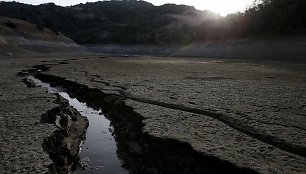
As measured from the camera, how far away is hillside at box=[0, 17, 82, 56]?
35812mm

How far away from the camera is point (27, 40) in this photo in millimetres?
40375

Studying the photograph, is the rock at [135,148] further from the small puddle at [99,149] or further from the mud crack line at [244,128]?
the mud crack line at [244,128]

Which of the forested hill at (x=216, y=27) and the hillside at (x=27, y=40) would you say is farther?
the hillside at (x=27, y=40)

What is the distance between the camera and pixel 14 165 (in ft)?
14.0

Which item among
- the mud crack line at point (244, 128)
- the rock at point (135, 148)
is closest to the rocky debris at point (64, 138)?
the rock at point (135, 148)

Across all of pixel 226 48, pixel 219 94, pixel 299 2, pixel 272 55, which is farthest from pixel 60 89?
pixel 299 2

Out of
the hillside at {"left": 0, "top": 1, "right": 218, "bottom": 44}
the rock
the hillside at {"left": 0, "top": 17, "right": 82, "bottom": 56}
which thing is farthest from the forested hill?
the rock

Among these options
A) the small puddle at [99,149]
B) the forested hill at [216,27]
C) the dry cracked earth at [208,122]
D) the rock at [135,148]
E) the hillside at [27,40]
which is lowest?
the small puddle at [99,149]

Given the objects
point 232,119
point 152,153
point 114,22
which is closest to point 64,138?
point 152,153

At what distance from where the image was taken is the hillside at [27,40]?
1410 inches

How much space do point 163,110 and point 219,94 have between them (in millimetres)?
2473

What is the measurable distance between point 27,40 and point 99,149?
37.3 m

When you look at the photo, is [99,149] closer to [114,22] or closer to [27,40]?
[27,40]

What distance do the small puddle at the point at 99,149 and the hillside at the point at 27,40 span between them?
2708 centimetres
